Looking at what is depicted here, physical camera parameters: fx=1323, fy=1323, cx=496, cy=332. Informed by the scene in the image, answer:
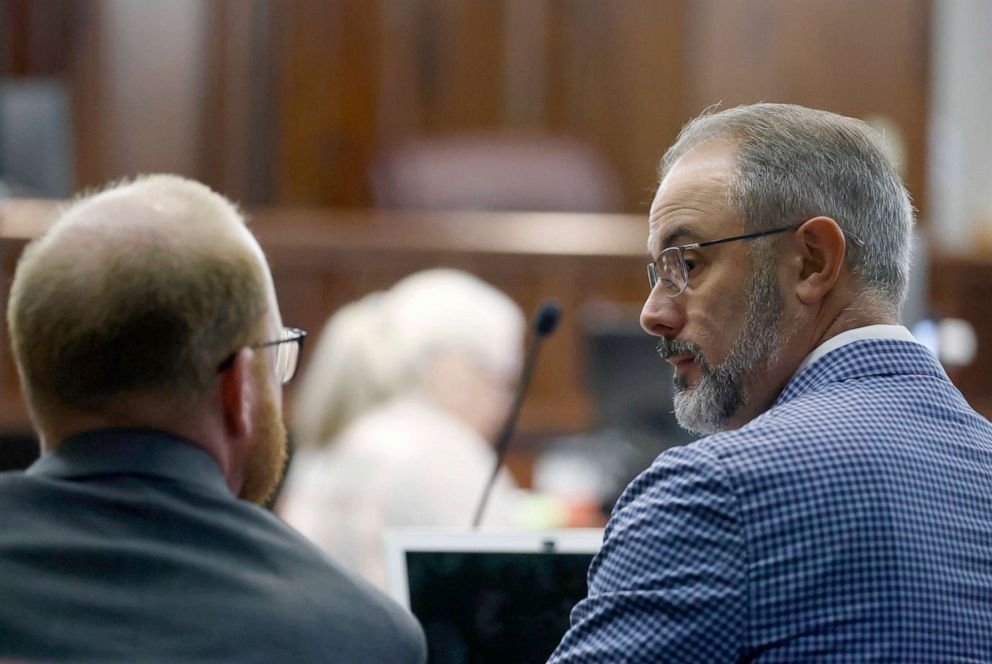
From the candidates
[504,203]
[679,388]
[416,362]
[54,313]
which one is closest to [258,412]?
[54,313]

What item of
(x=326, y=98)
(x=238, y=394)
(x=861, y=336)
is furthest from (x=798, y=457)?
(x=326, y=98)

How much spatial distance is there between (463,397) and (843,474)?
2.00 m

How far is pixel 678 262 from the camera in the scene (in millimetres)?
1312

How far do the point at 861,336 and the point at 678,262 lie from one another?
0.64ft

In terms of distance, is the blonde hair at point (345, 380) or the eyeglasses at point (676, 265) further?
the blonde hair at point (345, 380)

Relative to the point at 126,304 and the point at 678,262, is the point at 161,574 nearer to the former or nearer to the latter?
the point at 126,304

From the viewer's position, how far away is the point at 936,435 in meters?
1.13

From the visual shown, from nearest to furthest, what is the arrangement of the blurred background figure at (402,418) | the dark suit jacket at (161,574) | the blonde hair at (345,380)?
the dark suit jacket at (161,574)
the blurred background figure at (402,418)
the blonde hair at (345,380)

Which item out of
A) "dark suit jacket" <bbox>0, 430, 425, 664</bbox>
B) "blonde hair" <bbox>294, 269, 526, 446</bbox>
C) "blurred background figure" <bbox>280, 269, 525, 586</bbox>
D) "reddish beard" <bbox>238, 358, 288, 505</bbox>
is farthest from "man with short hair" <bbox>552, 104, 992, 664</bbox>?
"blonde hair" <bbox>294, 269, 526, 446</bbox>

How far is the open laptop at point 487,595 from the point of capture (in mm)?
1450

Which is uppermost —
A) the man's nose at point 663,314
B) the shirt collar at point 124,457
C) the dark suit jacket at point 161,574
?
the man's nose at point 663,314

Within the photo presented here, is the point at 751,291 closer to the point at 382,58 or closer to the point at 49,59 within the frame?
the point at 382,58

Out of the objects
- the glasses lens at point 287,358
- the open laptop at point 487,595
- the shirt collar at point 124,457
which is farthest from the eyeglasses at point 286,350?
the open laptop at point 487,595

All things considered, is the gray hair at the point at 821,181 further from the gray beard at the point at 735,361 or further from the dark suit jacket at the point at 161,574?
the dark suit jacket at the point at 161,574
